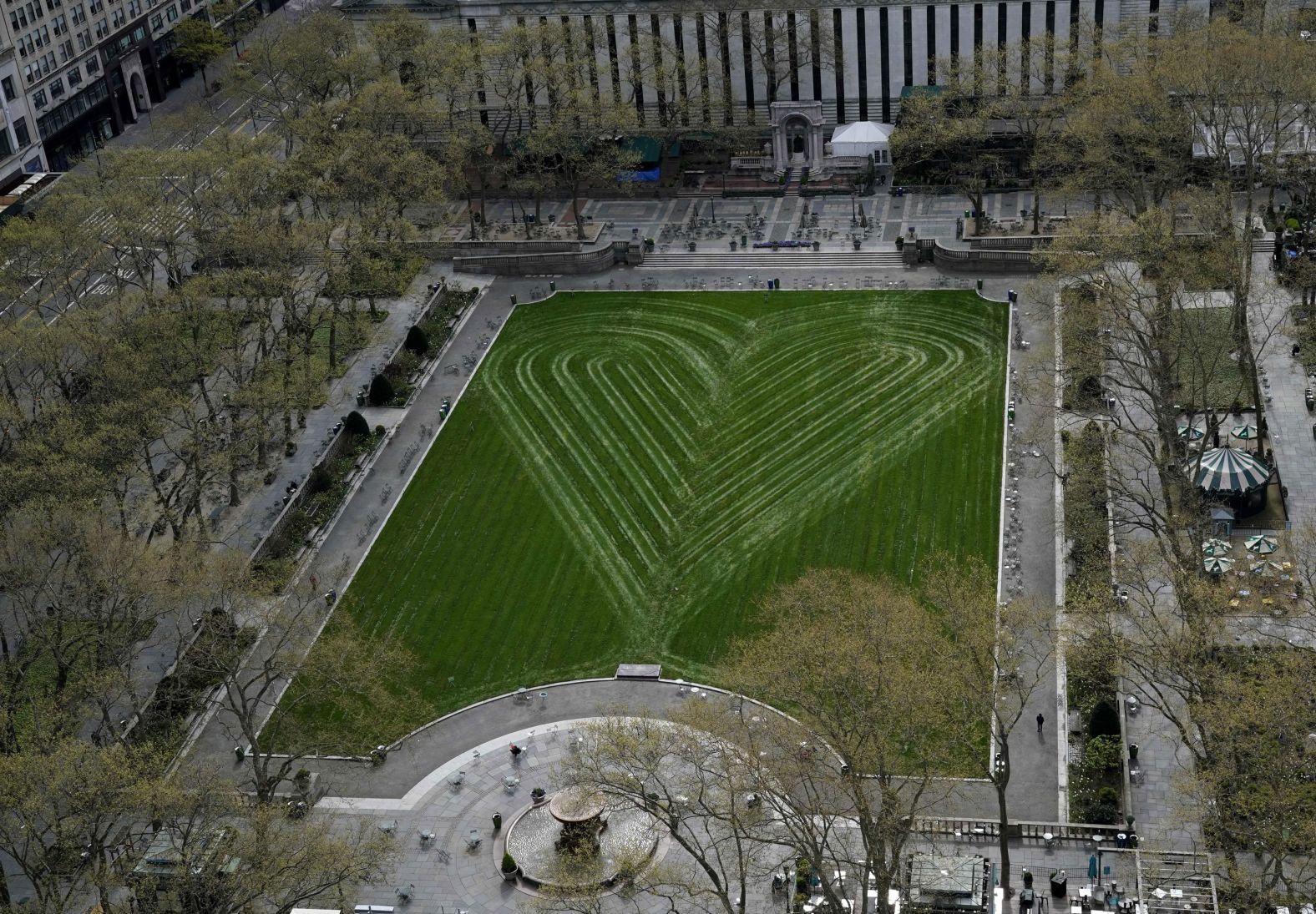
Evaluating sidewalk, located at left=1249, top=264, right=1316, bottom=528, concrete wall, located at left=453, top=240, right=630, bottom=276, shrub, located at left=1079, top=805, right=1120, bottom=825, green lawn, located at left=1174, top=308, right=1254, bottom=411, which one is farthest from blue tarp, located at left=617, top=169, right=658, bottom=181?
shrub, located at left=1079, top=805, right=1120, bottom=825

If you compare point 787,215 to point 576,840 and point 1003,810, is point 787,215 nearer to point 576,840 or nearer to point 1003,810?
point 576,840

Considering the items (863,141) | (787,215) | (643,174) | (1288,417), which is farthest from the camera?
(643,174)

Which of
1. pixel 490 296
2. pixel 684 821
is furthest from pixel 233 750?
pixel 490 296

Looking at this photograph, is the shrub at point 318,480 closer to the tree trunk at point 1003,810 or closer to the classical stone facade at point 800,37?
the tree trunk at point 1003,810

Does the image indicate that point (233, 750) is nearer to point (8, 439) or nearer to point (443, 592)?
point (443, 592)

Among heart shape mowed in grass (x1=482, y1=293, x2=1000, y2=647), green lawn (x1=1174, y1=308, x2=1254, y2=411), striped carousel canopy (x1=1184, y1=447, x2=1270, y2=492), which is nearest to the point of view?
striped carousel canopy (x1=1184, y1=447, x2=1270, y2=492)

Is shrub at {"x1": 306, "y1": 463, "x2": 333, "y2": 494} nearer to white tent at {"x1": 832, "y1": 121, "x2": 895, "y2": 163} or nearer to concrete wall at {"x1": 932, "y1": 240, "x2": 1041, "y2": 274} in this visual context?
concrete wall at {"x1": 932, "y1": 240, "x2": 1041, "y2": 274}

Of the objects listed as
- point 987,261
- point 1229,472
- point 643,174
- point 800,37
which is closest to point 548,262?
point 643,174
